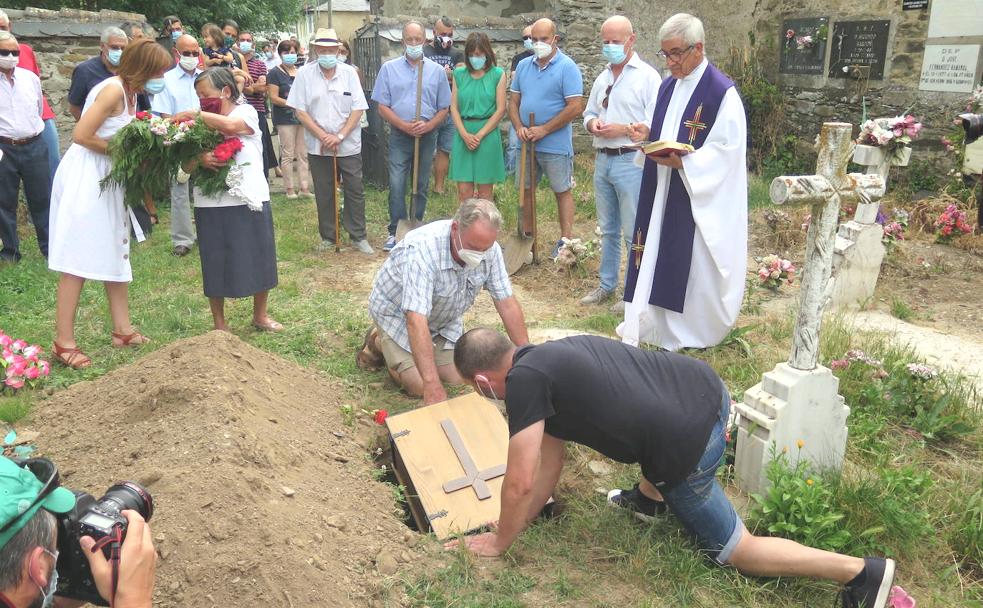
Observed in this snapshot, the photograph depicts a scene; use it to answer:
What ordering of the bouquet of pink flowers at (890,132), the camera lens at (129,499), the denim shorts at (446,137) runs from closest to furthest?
1. the camera lens at (129,499)
2. the bouquet of pink flowers at (890,132)
3. the denim shorts at (446,137)

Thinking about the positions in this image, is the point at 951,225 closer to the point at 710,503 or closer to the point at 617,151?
the point at 617,151

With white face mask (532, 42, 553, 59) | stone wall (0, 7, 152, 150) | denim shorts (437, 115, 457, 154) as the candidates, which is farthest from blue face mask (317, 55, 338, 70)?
stone wall (0, 7, 152, 150)

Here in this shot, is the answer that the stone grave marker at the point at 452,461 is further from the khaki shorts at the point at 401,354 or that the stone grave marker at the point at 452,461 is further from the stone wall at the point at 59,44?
the stone wall at the point at 59,44

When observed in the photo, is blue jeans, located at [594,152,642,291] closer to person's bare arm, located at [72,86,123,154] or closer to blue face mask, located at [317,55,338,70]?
blue face mask, located at [317,55,338,70]

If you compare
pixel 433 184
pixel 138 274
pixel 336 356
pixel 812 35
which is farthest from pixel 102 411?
pixel 812 35

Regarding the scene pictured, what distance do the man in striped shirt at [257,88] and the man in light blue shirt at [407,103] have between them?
2150mm

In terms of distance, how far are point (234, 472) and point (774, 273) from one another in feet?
15.1

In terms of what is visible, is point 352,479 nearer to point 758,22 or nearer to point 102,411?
point 102,411

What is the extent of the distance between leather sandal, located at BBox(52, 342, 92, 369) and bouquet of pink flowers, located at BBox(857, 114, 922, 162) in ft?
18.3

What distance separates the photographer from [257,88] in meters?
9.45

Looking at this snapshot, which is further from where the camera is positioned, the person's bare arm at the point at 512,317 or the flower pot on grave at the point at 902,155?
the flower pot on grave at the point at 902,155

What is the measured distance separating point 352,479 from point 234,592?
39.2 inches

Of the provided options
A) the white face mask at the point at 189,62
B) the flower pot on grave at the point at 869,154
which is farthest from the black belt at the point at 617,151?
the white face mask at the point at 189,62

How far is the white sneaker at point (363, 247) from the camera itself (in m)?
7.60
